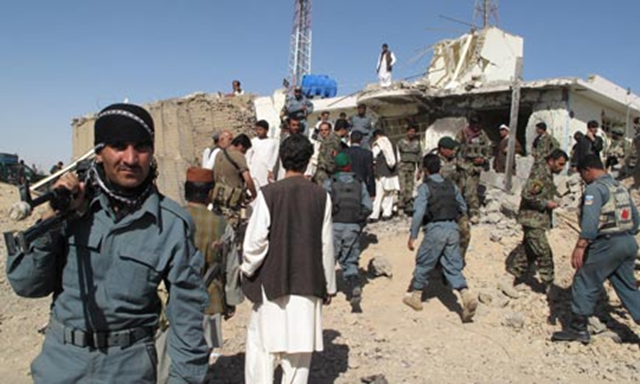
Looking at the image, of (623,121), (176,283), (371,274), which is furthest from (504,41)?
(176,283)

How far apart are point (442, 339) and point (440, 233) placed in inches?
44.5

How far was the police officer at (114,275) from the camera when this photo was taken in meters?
1.82

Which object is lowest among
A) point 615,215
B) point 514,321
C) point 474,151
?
point 514,321

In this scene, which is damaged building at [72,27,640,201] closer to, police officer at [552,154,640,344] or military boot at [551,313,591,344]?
police officer at [552,154,640,344]

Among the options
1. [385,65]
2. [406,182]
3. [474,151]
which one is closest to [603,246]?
[474,151]

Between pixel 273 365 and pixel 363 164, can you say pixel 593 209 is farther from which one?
pixel 273 365

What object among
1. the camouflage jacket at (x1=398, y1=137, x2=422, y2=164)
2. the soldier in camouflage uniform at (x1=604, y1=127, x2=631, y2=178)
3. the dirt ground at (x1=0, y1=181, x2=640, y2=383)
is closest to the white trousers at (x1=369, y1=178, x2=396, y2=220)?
the camouflage jacket at (x1=398, y1=137, x2=422, y2=164)

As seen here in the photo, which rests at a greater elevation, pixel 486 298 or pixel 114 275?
pixel 114 275

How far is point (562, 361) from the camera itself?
193 inches

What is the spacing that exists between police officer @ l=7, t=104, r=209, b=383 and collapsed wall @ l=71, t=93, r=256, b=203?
13138 millimetres

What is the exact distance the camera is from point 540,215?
618cm

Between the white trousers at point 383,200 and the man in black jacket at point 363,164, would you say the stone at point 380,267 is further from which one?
the white trousers at point 383,200

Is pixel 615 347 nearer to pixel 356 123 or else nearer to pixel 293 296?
pixel 293 296

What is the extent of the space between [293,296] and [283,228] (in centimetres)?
44
